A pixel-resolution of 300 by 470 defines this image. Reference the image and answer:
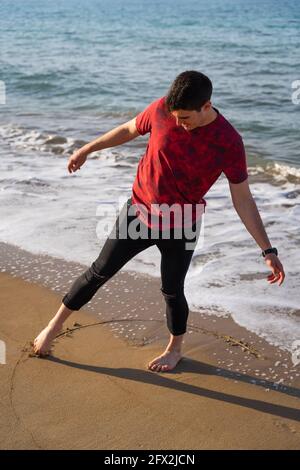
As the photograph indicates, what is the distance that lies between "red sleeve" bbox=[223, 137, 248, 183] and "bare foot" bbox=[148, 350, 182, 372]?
112cm

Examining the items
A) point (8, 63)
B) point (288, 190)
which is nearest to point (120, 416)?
point (288, 190)

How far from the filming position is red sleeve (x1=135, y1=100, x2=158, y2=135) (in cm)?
322

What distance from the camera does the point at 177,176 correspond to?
318 cm

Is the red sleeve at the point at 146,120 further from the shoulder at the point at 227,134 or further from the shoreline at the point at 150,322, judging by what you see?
the shoreline at the point at 150,322

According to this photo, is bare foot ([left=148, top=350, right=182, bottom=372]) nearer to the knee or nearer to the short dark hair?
the knee

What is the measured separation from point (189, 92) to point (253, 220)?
748 millimetres

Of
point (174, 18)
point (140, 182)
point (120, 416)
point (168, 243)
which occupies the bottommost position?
point (174, 18)

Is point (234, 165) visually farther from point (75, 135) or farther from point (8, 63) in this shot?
point (8, 63)

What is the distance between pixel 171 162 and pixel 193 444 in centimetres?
132

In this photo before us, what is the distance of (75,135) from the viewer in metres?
10.8

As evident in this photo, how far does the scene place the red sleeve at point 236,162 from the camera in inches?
122
